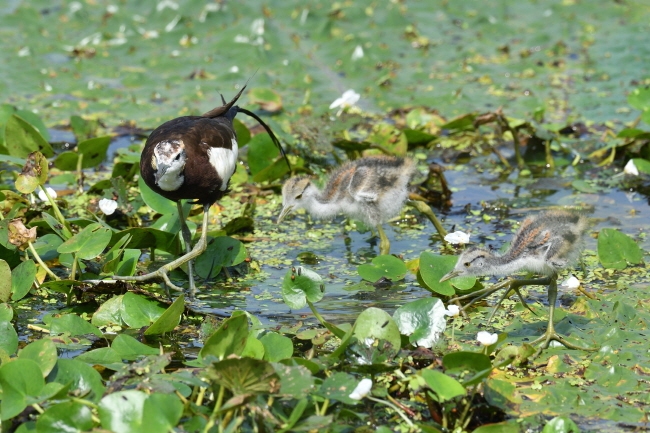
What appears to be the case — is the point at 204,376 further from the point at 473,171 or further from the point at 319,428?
the point at 473,171

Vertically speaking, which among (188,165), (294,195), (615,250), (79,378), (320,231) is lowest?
(320,231)

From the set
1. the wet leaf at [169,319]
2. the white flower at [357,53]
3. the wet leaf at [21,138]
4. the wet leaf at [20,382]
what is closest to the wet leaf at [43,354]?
the wet leaf at [20,382]

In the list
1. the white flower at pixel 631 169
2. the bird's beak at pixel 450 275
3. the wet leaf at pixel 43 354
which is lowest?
the white flower at pixel 631 169

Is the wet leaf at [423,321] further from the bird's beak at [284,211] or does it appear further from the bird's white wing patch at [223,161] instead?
the bird's beak at [284,211]

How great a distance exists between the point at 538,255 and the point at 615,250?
3.42 ft

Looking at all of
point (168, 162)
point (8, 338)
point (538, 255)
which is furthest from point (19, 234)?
point (538, 255)

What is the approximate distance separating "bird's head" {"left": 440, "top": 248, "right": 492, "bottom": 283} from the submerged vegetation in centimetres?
15

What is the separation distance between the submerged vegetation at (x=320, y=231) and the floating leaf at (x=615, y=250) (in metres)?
0.01

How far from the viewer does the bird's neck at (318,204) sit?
6.01 m

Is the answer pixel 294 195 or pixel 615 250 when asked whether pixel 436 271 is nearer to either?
pixel 615 250

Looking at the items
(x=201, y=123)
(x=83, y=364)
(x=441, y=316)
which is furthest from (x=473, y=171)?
(x=83, y=364)

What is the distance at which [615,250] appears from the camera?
17.9 ft

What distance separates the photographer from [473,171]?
7398mm

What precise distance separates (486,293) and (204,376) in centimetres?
178
